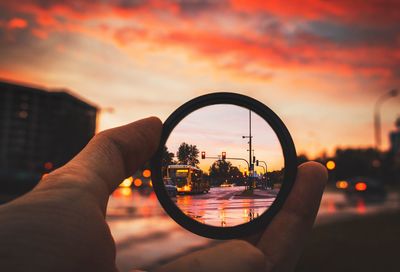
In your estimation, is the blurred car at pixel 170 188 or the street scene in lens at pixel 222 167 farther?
the blurred car at pixel 170 188

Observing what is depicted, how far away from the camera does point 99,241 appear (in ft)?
6.21

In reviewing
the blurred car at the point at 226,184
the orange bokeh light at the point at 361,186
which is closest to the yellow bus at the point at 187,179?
the blurred car at the point at 226,184

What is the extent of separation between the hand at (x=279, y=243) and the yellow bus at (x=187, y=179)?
515 millimetres

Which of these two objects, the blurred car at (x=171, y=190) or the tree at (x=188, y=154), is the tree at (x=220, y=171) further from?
the blurred car at (x=171, y=190)

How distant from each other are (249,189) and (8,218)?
1.63 meters

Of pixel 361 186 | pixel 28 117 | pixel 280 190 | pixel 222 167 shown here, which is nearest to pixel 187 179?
pixel 222 167

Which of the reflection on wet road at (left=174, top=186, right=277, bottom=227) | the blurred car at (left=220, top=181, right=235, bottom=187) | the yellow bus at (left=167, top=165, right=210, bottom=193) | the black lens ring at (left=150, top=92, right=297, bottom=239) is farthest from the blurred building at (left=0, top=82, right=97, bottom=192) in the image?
the blurred car at (left=220, top=181, right=235, bottom=187)

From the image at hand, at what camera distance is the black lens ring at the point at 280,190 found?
2.75m

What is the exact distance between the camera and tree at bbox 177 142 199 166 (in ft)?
8.57

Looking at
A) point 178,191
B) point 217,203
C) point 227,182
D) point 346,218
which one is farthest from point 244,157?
point 346,218

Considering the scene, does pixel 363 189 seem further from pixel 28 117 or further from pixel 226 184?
pixel 28 117

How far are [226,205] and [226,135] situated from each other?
53 cm

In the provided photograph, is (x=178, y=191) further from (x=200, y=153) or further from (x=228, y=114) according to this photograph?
(x=228, y=114)

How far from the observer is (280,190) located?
2.79 metres
